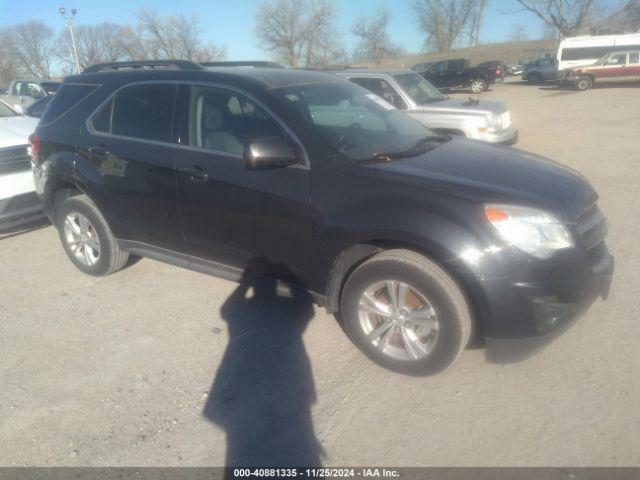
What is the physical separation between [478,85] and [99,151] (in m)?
27.4

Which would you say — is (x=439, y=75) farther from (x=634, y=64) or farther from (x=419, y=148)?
(x=419, y=148)

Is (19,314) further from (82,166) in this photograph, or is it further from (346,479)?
(346,479)

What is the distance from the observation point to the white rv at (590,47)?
2648 centimetres

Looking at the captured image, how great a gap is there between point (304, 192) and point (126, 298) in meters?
2.15

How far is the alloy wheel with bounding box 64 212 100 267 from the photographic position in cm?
440

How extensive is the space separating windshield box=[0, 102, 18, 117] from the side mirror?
5.55 m

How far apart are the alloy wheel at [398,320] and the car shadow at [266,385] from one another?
476 millimetres

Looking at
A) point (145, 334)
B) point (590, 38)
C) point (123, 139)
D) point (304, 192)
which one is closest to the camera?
point (304, 192)

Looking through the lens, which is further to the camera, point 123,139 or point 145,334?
point 123,139

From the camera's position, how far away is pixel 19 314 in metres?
3.94

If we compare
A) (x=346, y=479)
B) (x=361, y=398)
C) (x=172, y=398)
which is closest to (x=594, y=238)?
(x=361, y=398)

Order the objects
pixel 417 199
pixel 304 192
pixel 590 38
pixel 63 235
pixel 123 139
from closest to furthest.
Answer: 1. pixel 417 199
2. pixel 304 192
3. pixel 123 139
4. pixel 63 235
5. pixel 590 38

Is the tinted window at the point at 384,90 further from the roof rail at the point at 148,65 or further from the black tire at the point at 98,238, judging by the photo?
the black tire at the point at 98,238

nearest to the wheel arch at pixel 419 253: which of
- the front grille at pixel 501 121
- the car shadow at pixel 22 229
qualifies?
the car shadow at pixel 22 229
